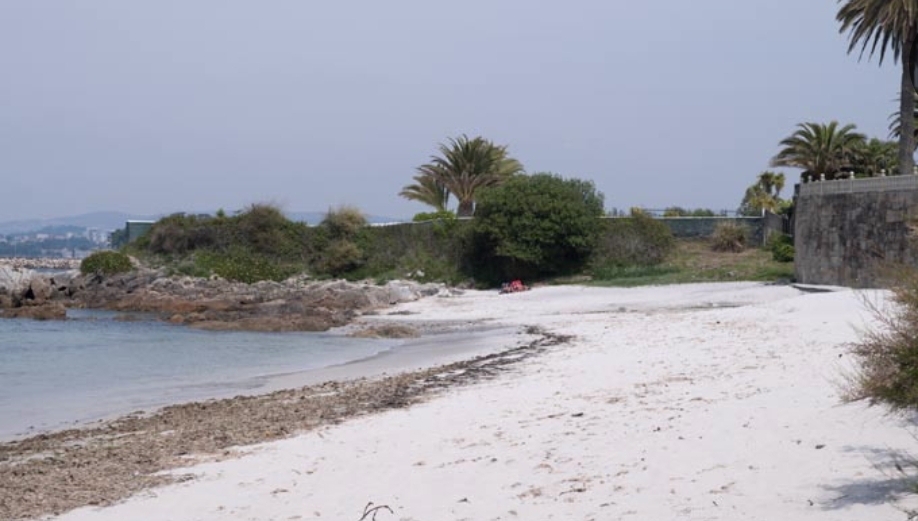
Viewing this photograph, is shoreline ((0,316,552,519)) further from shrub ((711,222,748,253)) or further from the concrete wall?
shrub ((711,222,748,253))

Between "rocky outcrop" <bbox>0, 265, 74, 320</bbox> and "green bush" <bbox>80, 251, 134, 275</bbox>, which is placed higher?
"green bush" <bbox>80, 251, 134, 275</bbox>

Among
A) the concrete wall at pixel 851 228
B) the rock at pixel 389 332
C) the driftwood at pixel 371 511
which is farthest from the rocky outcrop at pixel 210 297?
the driftwood at pixel 371 511

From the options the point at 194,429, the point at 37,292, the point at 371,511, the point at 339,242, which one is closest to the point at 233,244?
the point at 339,242

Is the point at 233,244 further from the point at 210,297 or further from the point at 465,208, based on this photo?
the point at 465,208

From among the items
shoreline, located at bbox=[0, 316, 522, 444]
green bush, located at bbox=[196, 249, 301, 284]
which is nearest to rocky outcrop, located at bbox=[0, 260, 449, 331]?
green bush, located at bbox=[196, 249, 301, 284]

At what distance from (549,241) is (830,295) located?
20441 millimetres

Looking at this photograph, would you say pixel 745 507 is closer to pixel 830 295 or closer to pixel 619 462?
pixel 619 462

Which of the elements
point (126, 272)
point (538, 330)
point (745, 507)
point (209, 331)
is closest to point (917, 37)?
point (538, 330)

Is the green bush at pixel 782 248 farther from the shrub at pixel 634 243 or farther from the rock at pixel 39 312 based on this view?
the rock at pixel 39 312

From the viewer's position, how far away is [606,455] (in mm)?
8766

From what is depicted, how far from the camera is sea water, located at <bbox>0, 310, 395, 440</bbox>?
637 inches

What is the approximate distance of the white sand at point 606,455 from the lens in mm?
7094

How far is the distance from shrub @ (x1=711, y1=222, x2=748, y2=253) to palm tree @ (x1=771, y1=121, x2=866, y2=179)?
4542 millimetres

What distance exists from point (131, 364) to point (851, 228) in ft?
59.6
